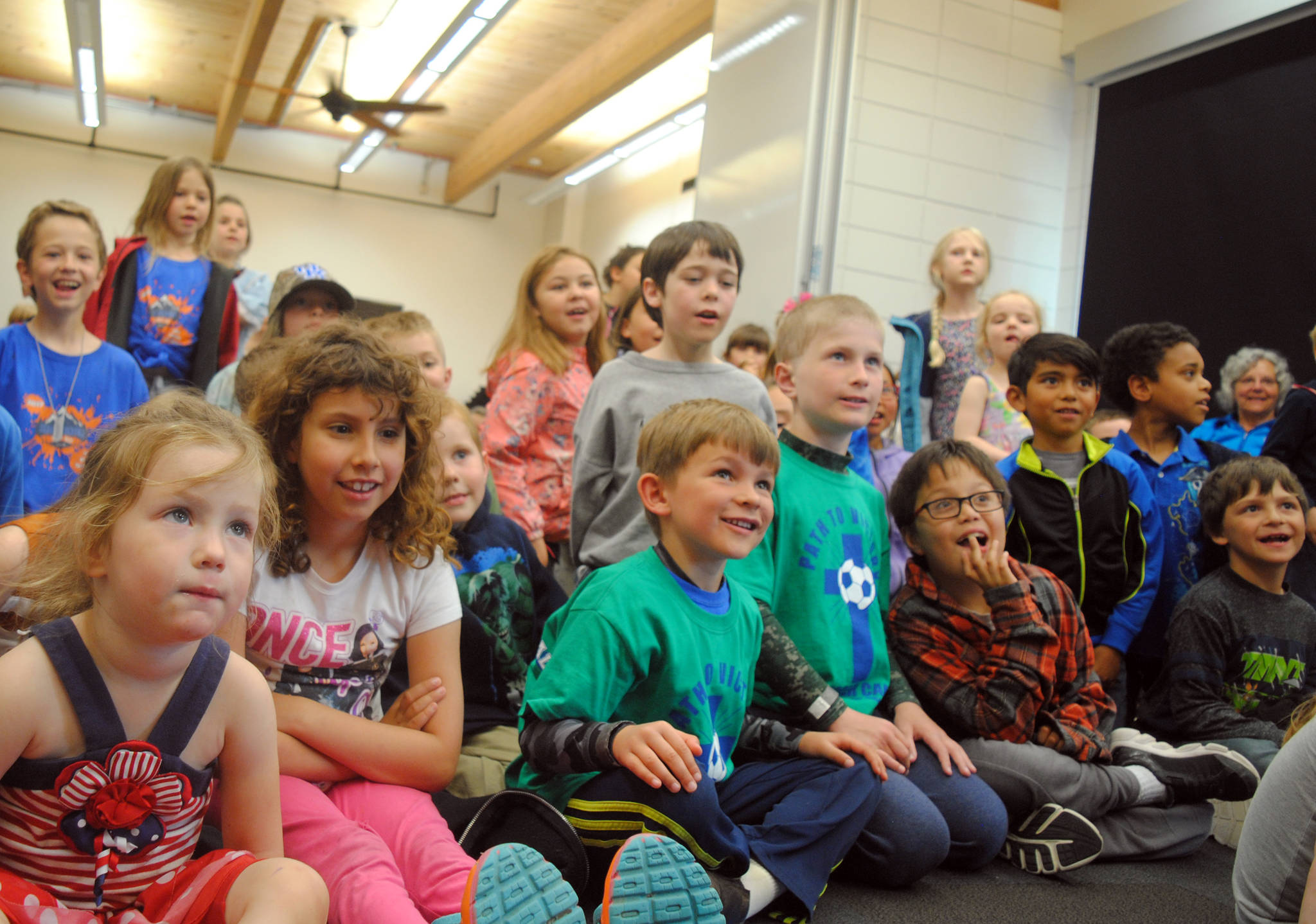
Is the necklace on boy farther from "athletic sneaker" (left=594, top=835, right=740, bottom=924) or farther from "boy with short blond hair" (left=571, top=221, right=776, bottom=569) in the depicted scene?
"athletic sneaker" (left=594, top=835, right=740, bottom=924)

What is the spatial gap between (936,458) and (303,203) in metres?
9.81

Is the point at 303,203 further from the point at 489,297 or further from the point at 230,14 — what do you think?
the point at 230,14

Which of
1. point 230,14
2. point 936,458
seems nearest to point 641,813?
point 936,458

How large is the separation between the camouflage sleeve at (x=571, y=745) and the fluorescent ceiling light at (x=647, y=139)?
24.8 ft

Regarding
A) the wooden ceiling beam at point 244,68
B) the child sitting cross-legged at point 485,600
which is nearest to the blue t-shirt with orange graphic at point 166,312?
the child sitting cross-legged at point 485,600

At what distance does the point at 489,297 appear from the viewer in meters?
11.4

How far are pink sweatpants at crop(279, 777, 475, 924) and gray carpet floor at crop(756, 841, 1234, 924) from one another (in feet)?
2.14

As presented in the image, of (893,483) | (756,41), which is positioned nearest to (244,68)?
(756,41)

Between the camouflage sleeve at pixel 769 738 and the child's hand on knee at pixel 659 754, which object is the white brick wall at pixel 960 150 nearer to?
the camouflage sleeve at pixel 769 738

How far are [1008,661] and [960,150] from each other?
11.2ft

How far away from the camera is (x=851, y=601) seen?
2.01 metres

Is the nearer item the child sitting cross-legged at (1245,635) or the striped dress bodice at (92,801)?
the striped dress bodice at (92,801)

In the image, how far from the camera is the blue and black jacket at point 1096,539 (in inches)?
101

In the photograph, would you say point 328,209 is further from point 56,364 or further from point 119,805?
point 119,805
